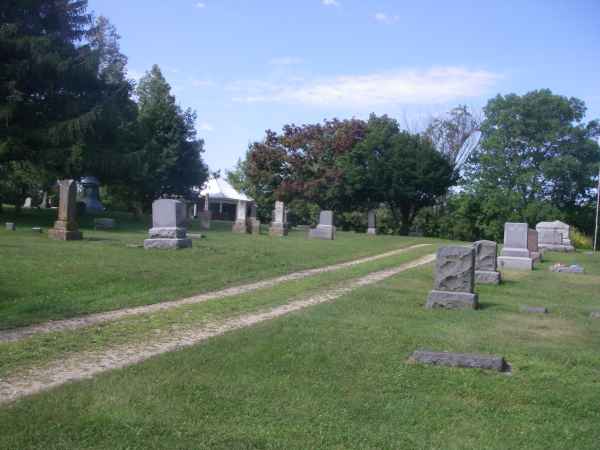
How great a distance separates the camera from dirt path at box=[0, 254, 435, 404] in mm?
5488

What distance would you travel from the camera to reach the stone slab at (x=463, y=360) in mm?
6320

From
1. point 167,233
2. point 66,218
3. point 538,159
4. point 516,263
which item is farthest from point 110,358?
point 538,159

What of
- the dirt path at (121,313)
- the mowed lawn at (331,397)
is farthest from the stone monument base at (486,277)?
the mowed lawn at (331,397)

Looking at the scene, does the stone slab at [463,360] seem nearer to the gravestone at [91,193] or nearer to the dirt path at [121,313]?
the dirt path at [121,313]

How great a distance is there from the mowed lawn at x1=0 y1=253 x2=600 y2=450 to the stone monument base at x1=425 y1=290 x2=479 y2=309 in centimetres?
214

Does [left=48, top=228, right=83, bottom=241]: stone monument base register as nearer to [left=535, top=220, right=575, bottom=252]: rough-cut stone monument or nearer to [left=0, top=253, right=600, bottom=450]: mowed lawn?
[left=0, top=253, right=600, bottom=450]: mowed lawn

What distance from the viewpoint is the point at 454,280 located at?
1102cm

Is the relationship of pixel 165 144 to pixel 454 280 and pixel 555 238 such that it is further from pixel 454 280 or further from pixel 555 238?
pixel 454 280

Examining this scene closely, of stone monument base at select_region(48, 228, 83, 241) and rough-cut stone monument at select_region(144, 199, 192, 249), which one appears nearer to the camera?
rough-cut stone monument at select_region(144, 199, 192, 249)

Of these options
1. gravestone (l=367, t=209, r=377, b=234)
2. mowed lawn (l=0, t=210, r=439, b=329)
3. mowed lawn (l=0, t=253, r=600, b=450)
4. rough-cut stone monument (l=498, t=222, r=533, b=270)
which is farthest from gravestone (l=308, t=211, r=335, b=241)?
mowed lawn (l=0, t=253, r=600, b=450)

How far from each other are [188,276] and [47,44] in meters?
19.0

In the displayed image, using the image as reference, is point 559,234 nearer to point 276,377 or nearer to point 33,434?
point 276,377

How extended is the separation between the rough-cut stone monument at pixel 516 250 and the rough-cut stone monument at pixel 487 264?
501cm

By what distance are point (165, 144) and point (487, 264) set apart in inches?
1192
